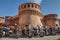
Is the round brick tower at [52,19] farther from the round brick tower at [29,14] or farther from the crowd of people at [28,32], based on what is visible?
the crowd of people at [28,32]

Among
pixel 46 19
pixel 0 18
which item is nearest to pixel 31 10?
pixel 46 19

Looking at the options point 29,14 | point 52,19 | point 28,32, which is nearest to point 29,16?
point 29,14

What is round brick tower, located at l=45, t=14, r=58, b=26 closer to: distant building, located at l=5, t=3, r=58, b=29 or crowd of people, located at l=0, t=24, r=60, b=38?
distant building, located at l=5, t=3, r=58, b=29

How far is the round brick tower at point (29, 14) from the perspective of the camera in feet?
100

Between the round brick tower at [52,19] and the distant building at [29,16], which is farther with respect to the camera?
the round brick tower at [52,19]

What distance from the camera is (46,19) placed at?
36.5 m

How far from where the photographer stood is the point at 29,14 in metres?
30.7

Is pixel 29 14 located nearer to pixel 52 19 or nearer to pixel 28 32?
pixel 52 19

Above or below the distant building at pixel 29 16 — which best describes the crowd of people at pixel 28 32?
below

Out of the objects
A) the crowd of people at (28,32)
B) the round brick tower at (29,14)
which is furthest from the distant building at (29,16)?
the crowd of people at (28,32)

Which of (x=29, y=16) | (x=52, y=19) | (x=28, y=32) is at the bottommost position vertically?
(x=28, y=32)

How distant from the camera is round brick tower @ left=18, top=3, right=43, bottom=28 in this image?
3056 cm

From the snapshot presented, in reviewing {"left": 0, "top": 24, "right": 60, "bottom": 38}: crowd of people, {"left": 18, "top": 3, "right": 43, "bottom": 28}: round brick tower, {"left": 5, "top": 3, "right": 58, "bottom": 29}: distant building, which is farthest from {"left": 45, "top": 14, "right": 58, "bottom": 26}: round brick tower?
{"left": 0, "top": 24, "right": 60, "bottom": 38}: crowd of people

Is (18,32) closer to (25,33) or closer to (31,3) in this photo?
(25,33)
